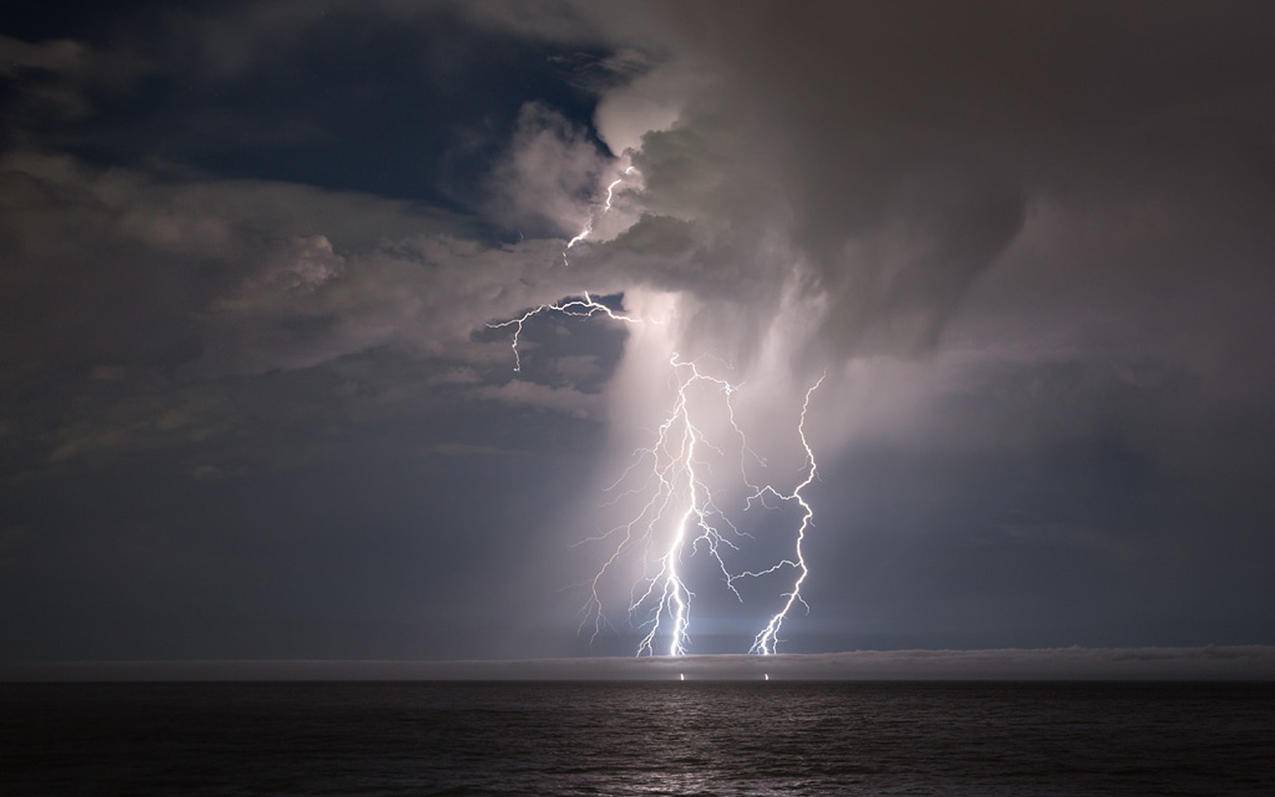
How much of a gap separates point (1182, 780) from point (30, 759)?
165ft

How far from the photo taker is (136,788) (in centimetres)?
3694

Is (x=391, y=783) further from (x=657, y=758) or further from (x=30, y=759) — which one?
(x=30, y=759)

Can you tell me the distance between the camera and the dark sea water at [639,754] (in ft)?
123

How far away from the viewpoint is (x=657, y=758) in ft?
157

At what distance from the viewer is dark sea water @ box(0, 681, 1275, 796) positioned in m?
37.5

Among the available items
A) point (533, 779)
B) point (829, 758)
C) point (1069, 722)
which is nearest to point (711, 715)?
point (1069, 722)

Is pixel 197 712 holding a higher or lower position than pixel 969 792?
higher

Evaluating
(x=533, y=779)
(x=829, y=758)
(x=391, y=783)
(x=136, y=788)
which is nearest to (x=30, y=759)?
(x=136, y=788)

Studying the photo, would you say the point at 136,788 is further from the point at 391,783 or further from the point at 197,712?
the point at 197,712

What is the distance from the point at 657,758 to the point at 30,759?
2936 cm

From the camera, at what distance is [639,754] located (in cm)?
4994

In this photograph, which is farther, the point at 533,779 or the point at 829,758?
the point at 829,758

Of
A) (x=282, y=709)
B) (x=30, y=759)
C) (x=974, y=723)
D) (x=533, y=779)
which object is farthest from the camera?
(x=282, y=709)

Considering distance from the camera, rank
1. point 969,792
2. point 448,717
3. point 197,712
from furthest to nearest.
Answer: point 197,712 < point 448,717 < point 969,792
